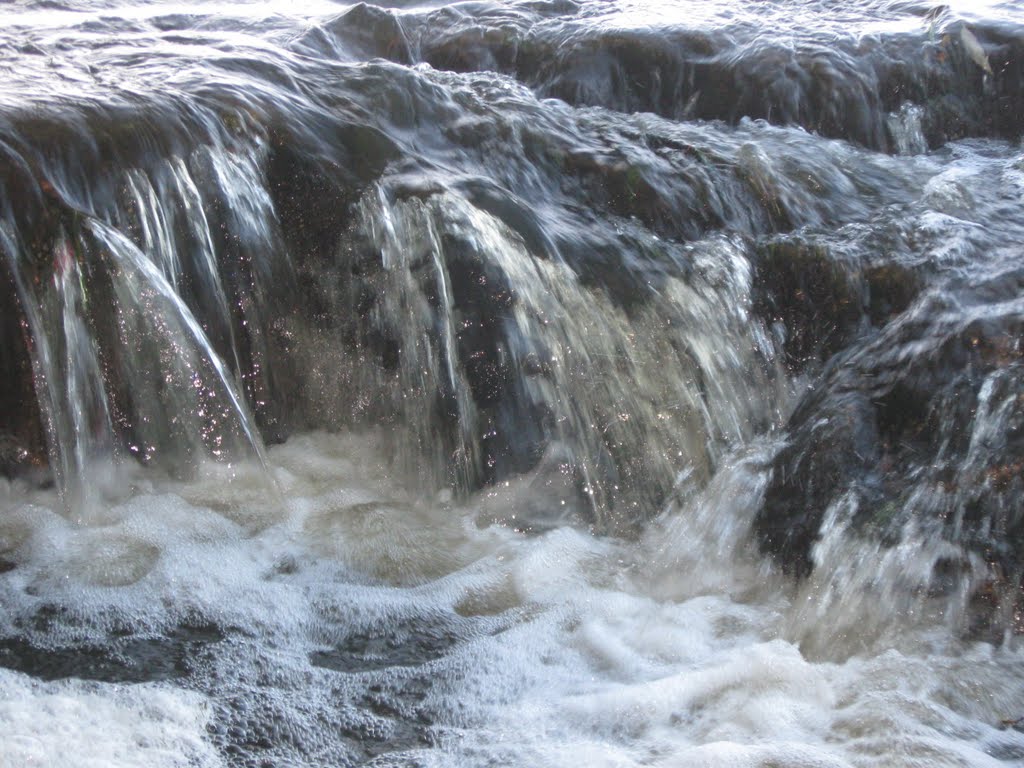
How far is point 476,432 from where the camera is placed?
3781mm

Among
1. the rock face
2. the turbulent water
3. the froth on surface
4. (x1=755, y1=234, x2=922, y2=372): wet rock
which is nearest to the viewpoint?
the froth on surface

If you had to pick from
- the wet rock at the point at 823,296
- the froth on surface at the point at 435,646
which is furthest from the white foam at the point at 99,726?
the wet rock at the point at 823,296

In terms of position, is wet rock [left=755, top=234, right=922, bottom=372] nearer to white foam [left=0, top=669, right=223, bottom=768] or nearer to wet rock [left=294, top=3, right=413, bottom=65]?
white foam [left=0, top=669, right=223, bottom=768]

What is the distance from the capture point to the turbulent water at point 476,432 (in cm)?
253

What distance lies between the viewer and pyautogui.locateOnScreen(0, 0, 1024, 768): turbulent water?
8.30ft

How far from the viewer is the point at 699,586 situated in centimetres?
323

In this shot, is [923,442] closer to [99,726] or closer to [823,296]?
[823,296]

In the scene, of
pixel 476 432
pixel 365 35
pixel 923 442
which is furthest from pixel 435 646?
pixel 365 35

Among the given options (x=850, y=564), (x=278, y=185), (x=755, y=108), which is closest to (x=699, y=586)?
(x=850, y=564)

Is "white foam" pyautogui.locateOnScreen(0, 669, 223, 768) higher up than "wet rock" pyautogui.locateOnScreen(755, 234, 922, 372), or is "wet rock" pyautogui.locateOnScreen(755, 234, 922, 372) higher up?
"wet rock" pyautogui.locateOnScreen(755, 234, 922, 372)

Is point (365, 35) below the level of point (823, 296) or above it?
above

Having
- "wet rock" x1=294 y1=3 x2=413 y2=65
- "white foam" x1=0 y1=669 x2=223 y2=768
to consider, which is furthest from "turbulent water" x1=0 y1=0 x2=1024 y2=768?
"wet rock" x1=294 y1=3 x2=413 y2=65

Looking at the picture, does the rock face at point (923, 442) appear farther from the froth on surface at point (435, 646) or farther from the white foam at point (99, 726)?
the white foam at point (99, 726)

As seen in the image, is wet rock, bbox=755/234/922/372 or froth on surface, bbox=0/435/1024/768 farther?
wet rock, bbox=755/234/922/372
